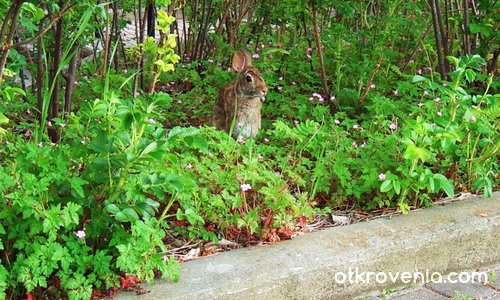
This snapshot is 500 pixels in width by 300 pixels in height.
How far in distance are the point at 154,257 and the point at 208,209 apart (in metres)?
0.54

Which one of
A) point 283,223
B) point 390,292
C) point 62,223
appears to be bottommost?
point 390,292

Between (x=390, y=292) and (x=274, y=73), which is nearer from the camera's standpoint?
(x=390, y=292)

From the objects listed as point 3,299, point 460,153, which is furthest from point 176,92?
point 3,299

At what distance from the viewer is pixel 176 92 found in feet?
19.8

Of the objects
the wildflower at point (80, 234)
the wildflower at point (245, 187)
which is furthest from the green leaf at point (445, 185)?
the wildflower at point (80, 234)

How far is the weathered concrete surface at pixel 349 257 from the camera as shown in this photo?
124 inches

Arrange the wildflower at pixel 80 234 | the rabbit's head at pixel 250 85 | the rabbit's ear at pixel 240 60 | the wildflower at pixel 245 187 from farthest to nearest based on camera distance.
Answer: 1. the rabbit's ear at pixel 240 60
2. the rabbit's head at pixel 250 85
3. the wildflower at pixel 245 187
4. the wildflower at pixel 80 234

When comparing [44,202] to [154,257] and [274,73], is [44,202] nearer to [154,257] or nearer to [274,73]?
[154,257]

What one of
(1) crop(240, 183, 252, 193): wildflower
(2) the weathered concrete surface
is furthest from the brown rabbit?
(2) the weathered concrete surface

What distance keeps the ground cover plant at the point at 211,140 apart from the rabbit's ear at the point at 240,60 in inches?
16.9

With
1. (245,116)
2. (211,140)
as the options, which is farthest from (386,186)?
(245,116)

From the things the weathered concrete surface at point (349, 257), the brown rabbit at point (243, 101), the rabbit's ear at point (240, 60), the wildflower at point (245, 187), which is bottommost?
the weathered concrete surface at point (349, 257)

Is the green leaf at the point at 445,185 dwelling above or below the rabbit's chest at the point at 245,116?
below

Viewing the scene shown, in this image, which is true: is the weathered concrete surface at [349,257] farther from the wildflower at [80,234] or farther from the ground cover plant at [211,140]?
the wildflower at [80,234]
